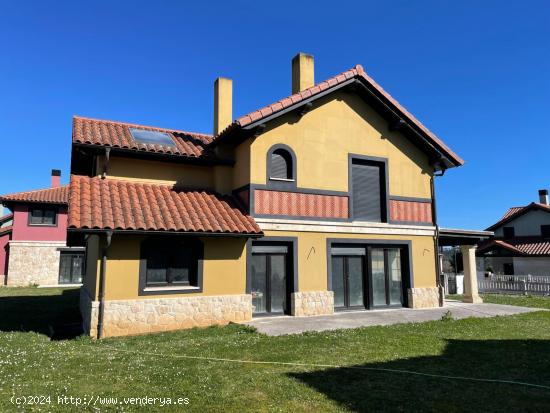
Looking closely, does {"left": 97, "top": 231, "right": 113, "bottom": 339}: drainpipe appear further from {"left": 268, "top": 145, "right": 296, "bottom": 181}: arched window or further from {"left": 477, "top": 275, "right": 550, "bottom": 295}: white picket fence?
{"left": 477, "top": 275, "right": 550, "bottom": 295}: white picket fence

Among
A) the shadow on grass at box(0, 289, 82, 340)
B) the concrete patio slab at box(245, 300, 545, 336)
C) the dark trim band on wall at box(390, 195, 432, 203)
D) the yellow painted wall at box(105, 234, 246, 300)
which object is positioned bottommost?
the shadow on grass at box(0, 289, 82, 340)

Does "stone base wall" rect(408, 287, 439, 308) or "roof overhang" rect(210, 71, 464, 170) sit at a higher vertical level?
"roof overhang" rect(210, 71, 464, 170)

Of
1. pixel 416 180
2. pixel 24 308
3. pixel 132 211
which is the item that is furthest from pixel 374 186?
pixel 24 308

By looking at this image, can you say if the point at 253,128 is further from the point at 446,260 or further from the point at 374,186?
the point at 446,260

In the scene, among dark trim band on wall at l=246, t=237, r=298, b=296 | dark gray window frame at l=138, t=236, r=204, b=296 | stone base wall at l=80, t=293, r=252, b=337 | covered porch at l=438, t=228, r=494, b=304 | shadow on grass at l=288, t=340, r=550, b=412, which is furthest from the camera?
covered porch at l=438, t=228, r=494, b=304

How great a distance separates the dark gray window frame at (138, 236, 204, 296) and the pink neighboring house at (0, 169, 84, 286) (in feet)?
76.8

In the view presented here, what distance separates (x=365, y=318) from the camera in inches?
486

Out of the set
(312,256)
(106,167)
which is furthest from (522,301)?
(106,167)

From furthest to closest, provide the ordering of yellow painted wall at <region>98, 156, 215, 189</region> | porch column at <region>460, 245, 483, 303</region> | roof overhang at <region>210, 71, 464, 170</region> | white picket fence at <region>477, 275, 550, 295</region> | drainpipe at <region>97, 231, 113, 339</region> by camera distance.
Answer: white picket fence at <region>477, 275, 550, 295</region>, porch column at <region>460, 245, 483, 303</region>, roof overhang at <region>210, 71, 464, 170</region>, yellow painted wall at <region>98, 156, 215, 189</region>, drainpipe at <region>97, 231, 113, 339</region>

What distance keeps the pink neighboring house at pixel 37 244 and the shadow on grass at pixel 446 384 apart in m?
29.4

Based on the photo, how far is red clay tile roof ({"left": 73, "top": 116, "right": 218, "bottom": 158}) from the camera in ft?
40.1

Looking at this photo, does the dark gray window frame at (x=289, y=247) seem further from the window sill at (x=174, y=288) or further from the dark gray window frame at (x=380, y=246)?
the window sill at (x=174, y=288)

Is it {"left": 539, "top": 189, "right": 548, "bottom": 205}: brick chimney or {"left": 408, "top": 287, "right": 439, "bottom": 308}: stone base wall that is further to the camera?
{"left": 539, "top": 189, "right": 548, "bottom": 205}: brick chimney

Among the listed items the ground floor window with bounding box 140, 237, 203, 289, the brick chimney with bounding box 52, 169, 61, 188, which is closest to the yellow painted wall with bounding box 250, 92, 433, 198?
the ground floor window with bounding box 140, 237, 203, 289
